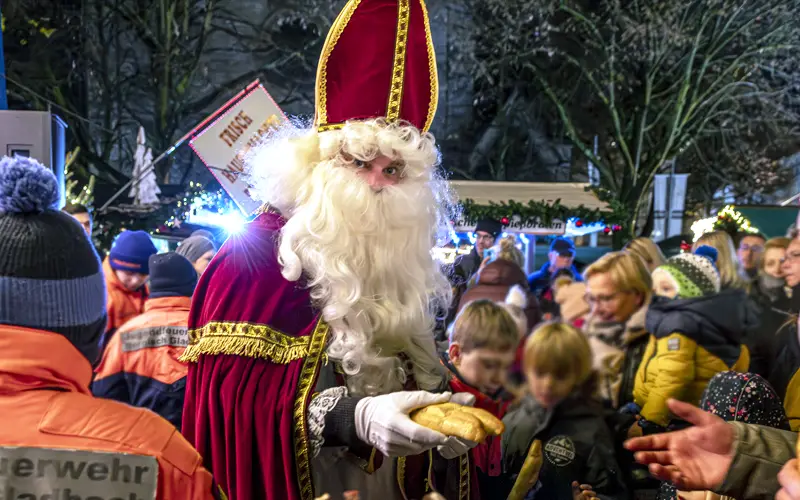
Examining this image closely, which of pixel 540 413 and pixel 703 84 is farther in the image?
pixel 703 84

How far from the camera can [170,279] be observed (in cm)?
390

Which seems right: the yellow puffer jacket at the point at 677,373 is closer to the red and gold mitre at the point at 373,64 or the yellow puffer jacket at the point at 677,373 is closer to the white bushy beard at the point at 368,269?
the white bushy beard at the point at 368,269

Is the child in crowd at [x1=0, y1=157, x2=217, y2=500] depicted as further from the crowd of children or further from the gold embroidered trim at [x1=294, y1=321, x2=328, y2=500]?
the crowd of children

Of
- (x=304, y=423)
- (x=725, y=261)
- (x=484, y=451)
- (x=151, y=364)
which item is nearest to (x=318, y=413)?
(x=304, y=423)

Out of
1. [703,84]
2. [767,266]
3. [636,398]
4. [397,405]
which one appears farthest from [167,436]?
[703,84]

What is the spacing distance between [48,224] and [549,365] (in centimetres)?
288

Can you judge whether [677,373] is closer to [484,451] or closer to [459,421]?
[484,451]

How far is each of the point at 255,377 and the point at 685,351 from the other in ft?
7.84

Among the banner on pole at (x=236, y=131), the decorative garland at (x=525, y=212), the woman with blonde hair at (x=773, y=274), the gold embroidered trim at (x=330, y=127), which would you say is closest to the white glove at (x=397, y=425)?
the gold embroidered trim at (x=330, y=127)

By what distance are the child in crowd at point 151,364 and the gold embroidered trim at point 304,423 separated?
52.7 inches

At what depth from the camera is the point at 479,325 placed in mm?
3855

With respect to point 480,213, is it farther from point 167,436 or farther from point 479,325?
point 167,436

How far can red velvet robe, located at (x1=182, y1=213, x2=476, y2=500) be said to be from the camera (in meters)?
2.30

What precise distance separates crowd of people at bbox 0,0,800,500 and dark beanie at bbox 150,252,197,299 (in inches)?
0.4
